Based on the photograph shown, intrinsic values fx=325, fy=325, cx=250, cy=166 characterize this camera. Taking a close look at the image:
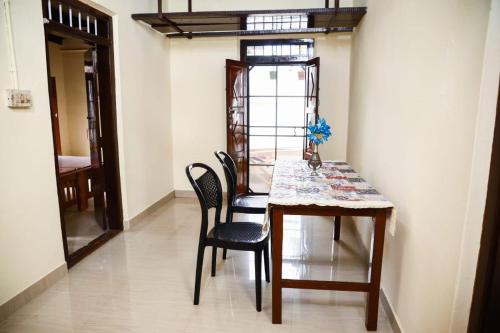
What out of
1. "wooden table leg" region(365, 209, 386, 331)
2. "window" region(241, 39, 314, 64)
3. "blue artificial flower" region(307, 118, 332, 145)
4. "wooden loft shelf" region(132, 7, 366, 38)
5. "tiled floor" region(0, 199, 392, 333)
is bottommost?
"tiled floor" region(0, 199, 392, 333)

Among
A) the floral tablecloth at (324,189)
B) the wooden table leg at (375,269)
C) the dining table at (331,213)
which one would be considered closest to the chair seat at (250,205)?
the floral tablecloth at (324,189)

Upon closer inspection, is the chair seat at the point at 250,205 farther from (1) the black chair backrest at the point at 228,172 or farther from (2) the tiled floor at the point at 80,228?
(2) the tiled floor at the point at 80,228

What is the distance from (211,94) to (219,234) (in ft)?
10.0

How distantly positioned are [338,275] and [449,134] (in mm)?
1631

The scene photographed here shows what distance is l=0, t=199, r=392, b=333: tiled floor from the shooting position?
210 centimetres

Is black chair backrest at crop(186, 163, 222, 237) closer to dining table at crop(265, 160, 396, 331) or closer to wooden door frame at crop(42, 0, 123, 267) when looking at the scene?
dining table at crop(265, 160, 396, 331)

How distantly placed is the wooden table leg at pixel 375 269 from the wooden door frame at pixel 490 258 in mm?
636

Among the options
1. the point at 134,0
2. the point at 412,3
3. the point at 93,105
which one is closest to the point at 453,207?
the point at 412,3

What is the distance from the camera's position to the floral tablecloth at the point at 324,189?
194 centimetres

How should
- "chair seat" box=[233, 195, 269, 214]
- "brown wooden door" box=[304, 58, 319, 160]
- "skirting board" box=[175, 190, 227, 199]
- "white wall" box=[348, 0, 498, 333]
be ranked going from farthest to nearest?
"skirting board" box=[175, 190, 227, 199], "brown wooden door" box=[304, 58, 319, 160], "chair seat" box=[233, 195, 269, 214], "white wall" box=[348, 0, 498, 333]

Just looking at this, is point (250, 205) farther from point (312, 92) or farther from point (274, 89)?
point (274, 89)

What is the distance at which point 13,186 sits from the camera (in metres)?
2.19

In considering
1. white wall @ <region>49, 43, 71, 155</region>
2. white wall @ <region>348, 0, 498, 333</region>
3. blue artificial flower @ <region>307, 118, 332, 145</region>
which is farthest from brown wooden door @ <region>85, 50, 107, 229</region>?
white wall @ <region>348, 0, 498, 333</region>

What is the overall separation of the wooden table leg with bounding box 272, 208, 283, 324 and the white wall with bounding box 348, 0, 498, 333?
29.1 inches
